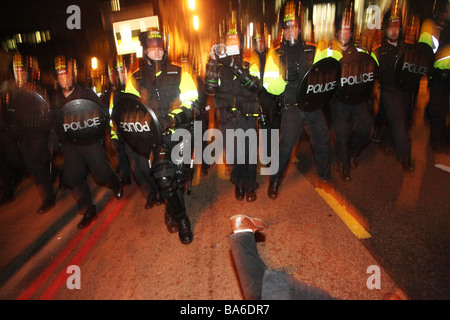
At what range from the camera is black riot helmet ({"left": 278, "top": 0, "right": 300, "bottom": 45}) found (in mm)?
3680

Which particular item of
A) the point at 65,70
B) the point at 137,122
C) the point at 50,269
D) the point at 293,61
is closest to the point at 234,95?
the point at 293,61

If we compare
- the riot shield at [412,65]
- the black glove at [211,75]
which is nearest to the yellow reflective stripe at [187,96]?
the black glove at [211,75]

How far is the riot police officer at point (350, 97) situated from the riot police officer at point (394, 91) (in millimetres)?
376

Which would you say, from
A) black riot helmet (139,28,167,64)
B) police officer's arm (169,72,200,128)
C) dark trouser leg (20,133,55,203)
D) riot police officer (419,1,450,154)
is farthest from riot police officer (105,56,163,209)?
riot police officer (419,1,450,154)

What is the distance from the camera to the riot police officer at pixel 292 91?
3695mm

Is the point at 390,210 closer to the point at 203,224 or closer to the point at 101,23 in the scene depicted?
the point at 203,224

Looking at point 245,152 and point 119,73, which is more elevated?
point 119,73

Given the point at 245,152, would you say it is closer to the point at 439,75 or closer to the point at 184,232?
the point at 184,232

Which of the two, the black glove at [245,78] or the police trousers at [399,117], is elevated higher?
the black glove at [245,78]

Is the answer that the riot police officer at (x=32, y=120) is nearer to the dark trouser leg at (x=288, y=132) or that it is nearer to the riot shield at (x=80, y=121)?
the riot shield at (x=80, y=121)

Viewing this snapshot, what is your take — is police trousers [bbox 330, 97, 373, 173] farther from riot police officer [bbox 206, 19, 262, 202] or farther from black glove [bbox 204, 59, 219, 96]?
black glove [bbox 204, 59, 219, 96]

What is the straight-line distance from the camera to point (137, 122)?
2977mm

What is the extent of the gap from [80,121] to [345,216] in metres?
3.75
